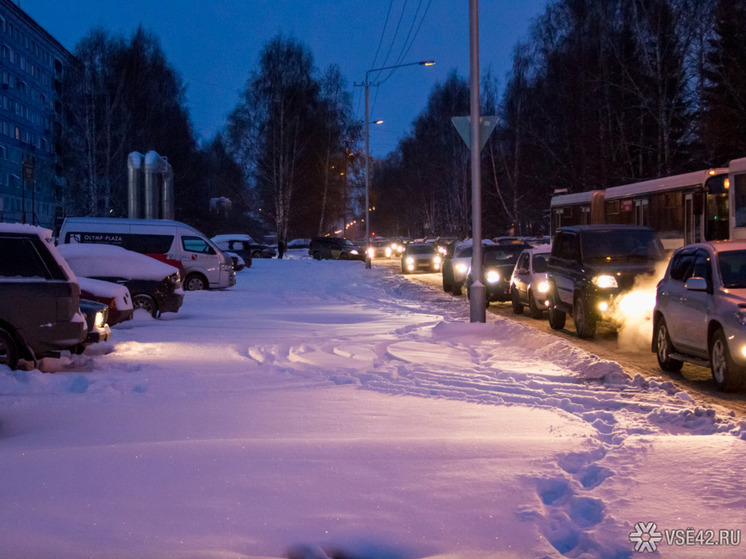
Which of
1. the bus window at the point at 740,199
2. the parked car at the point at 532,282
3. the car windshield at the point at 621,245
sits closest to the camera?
the car windshield at the point at 621,245

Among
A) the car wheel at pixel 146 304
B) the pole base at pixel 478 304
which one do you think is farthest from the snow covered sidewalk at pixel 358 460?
the car wheel at pixel 146 304

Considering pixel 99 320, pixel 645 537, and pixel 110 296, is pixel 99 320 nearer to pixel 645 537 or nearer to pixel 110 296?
pixel 110 296

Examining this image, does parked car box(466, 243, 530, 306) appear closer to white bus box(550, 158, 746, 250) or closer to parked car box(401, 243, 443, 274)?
white bus box(550, 158, 746, 250)

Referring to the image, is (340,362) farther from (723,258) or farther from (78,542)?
(78,542)

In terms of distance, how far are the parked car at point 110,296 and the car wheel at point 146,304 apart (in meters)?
3.17

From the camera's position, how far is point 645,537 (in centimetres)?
465

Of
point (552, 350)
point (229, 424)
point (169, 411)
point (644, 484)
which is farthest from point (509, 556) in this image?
point (552, 350)

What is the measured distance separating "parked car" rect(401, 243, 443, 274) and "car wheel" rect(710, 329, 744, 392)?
35601 mm

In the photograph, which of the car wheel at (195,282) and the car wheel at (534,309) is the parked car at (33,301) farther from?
the car wheel at (195,282)

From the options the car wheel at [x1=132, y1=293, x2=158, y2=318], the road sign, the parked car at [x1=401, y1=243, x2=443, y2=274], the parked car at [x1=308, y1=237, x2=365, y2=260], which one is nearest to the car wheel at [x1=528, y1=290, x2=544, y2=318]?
the road sign

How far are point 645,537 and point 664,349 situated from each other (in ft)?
24.0

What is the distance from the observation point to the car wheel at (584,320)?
50.5 feet

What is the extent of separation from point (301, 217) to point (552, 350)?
195 ft

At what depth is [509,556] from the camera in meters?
4.45
